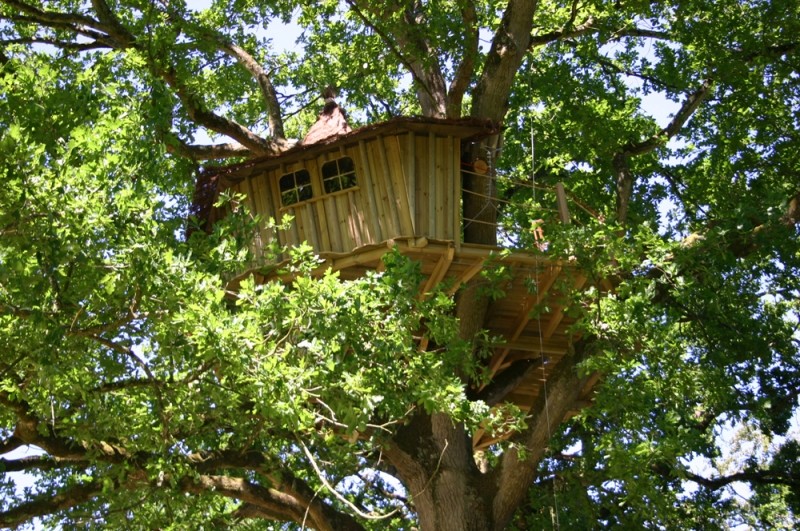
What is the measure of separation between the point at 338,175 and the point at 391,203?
90 centimetres

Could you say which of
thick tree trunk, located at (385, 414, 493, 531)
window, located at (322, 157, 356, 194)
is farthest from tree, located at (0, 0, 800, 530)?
window, located at (322, 157, 356, 194)

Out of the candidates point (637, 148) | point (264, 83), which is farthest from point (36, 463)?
point (637, 148)

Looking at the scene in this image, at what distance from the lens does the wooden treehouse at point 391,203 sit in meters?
12.1

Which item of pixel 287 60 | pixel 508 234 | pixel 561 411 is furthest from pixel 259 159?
pixel 287 60

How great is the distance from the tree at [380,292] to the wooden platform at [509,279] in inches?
18.0

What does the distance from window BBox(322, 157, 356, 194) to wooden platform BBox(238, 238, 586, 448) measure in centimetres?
99

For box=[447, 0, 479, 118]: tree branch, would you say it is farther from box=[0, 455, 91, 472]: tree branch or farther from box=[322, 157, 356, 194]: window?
box=[0, 455, 91, 472]: tree branch

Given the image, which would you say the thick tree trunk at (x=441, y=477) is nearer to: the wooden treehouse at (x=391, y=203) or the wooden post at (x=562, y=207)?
the wooden treehouse at (x=391, y=203)

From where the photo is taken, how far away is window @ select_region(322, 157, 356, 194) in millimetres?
12758

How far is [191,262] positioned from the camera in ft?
29.6

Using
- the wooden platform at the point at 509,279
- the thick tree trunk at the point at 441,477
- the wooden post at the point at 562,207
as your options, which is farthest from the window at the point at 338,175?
the thick tree trunk at the point at 441,477

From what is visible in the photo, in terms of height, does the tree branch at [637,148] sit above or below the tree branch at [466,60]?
Answer: below

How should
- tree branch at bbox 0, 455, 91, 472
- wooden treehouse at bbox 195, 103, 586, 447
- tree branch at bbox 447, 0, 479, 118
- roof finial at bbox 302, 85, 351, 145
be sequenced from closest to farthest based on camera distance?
tree branch at bbox 0, 455, 91, 472
wooden treehouse at bbox 195, 103, 586, 447
roof finial at bbox 302, 85, 351, 145
tree branch at bbox 447, 0, 479, 118

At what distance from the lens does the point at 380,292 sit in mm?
9602
